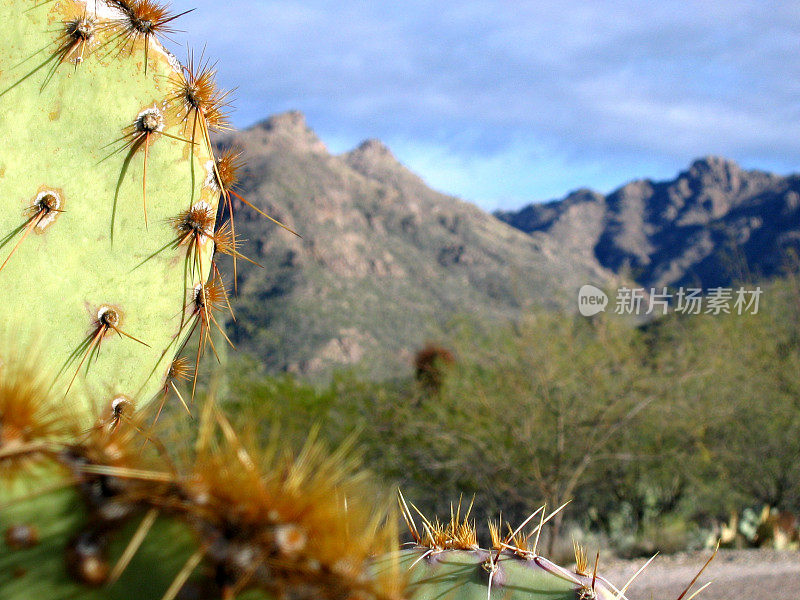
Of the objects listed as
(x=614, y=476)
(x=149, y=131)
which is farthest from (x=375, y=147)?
(x=149, y=131)

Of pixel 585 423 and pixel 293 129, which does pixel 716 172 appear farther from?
pixel 585 423

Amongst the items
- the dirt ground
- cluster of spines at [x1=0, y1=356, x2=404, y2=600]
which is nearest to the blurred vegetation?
the dirt ground

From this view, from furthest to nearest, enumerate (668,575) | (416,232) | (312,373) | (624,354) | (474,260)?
1. (416,232)
2. (474,260)
3. (312,373)
4. (624,354)
5. (668,575)

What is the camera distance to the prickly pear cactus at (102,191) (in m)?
1.45

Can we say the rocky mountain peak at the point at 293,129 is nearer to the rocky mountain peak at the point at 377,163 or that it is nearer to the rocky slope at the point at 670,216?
the rocky mountain peak at the point at 377,163

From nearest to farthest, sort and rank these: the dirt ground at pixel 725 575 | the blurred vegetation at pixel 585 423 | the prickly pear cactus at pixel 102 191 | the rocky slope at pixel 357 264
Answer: the prickly pear cactus at pixel 102 191 < the dirt ground at pixel 725 575 < the blurred vegetation at pixel 585 423 < the rocky slope at pixel 357 264

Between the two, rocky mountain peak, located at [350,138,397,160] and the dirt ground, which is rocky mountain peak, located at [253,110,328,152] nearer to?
rocky mountain peak, located at [350,138,397,160]

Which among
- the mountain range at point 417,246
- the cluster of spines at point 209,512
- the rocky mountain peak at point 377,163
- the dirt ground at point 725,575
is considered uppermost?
the rocky mountain peak at point 377,163

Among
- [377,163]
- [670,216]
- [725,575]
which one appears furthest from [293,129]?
[725,575]

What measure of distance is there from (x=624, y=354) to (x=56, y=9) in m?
8.78

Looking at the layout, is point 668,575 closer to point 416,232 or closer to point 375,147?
point 416,232

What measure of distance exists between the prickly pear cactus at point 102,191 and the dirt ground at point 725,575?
5194 mm

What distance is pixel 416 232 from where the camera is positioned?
3559cm

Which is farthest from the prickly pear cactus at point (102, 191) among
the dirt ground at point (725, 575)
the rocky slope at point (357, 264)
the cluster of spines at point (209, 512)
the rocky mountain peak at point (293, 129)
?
the rocky mountain peak at point (293, 129)
